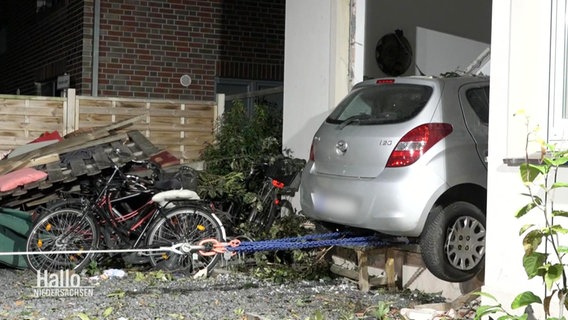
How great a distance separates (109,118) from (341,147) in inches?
223

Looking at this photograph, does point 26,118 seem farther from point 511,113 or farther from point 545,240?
point 545,240

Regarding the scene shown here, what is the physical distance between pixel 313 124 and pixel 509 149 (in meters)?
4.20

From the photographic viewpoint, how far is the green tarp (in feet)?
32.0

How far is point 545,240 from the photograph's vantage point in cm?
580

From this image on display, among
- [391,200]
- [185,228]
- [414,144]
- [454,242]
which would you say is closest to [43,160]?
[185,228]

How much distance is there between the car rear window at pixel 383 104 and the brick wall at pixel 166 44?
22.7 ft

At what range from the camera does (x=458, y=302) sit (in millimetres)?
7125

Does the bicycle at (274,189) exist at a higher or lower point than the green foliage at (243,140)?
lower

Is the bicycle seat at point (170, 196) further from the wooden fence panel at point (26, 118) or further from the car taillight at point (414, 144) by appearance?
the wooden fence panel at point (26, 118)

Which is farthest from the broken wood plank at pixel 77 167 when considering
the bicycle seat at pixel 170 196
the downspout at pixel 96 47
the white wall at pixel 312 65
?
→ the downspout at pixel 96 47

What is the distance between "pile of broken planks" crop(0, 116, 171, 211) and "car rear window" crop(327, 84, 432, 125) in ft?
9.06

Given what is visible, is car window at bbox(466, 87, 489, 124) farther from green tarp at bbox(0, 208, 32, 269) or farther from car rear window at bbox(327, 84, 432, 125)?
green tarp at bbox(0, 208, 32, 269)

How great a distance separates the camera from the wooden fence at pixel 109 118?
12359 mm

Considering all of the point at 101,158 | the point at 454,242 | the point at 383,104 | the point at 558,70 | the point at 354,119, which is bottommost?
the point at 454,242
